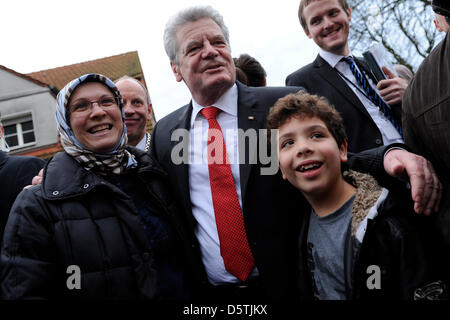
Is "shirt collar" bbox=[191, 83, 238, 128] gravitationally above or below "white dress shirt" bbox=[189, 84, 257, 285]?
above

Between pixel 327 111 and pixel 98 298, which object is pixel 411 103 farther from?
pixel 98 298

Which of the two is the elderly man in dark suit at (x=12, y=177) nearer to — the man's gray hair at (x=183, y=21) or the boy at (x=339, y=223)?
the man's gray hair at (x=183, y=21)

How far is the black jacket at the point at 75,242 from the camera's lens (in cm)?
170

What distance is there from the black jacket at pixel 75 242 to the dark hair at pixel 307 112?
3.13 ft

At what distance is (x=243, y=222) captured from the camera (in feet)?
6.92

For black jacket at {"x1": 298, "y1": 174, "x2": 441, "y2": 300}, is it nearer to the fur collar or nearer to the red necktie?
the fur collar

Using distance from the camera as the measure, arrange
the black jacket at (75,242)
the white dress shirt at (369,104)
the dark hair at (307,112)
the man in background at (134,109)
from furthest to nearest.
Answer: the man in background at (134,109) → the white dress shirt at (369,104) → the dark hair at (307,112) → the black jacket at (75,242)

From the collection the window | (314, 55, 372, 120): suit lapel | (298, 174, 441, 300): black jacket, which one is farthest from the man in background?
the window

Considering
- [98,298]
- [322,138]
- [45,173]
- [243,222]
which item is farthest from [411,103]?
[45,173]

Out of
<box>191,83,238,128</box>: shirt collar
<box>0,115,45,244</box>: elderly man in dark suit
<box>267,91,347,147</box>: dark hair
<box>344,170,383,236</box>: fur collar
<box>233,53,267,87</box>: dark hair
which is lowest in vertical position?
<box>344,170,383,236</box>: fur collar

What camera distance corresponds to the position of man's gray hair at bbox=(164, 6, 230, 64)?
2.59 metres

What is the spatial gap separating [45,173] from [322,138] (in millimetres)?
1503

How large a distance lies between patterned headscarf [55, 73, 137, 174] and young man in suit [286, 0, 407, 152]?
1.53 meters

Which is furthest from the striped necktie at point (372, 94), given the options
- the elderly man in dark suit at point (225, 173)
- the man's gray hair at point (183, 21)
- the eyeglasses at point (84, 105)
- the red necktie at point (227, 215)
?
the eyeglasses at point (84, 105)
